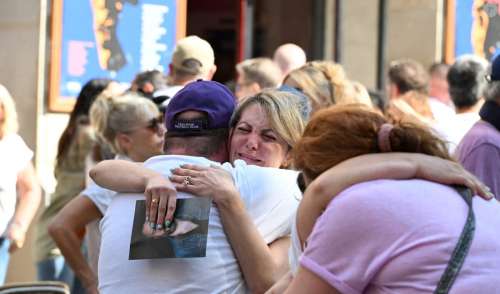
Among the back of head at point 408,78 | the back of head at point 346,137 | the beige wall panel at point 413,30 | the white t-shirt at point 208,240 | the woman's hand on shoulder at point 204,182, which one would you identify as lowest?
the white t-shirt at point 208,240

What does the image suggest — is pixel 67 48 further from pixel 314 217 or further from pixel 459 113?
pixel 314 217

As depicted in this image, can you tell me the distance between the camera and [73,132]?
748 cm

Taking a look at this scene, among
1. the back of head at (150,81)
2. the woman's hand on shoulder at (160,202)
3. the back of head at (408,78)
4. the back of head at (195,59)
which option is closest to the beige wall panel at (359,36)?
the back of head at (408,78)

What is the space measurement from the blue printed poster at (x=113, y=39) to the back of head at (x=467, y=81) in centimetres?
344

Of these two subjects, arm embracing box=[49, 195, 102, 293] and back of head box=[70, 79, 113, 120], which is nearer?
arm embracing box=[49, 195, 102, 293]

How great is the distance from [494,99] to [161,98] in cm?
198

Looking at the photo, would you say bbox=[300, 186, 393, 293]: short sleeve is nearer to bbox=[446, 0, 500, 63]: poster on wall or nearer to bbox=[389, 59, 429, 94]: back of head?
bbox=[389, 59, 429, 94]: back of head

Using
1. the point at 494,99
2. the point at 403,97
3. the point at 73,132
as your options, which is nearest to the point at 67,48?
the point at 73,132

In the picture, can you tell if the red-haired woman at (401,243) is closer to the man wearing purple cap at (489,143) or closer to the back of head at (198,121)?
the back of head at (198,121)

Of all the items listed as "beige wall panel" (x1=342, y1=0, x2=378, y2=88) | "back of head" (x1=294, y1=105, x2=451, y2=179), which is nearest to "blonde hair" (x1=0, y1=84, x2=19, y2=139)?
"beige wall panel" (x1=342, y1=0, x2=378, y2=88)

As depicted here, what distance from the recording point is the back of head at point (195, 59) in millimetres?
6008

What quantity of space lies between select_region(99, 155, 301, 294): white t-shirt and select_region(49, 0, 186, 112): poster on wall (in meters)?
5.73

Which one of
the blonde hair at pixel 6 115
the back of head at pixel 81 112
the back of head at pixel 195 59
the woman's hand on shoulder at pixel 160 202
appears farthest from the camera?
the back of head at pixel 81 112

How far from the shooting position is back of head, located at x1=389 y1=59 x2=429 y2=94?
8234 mm
